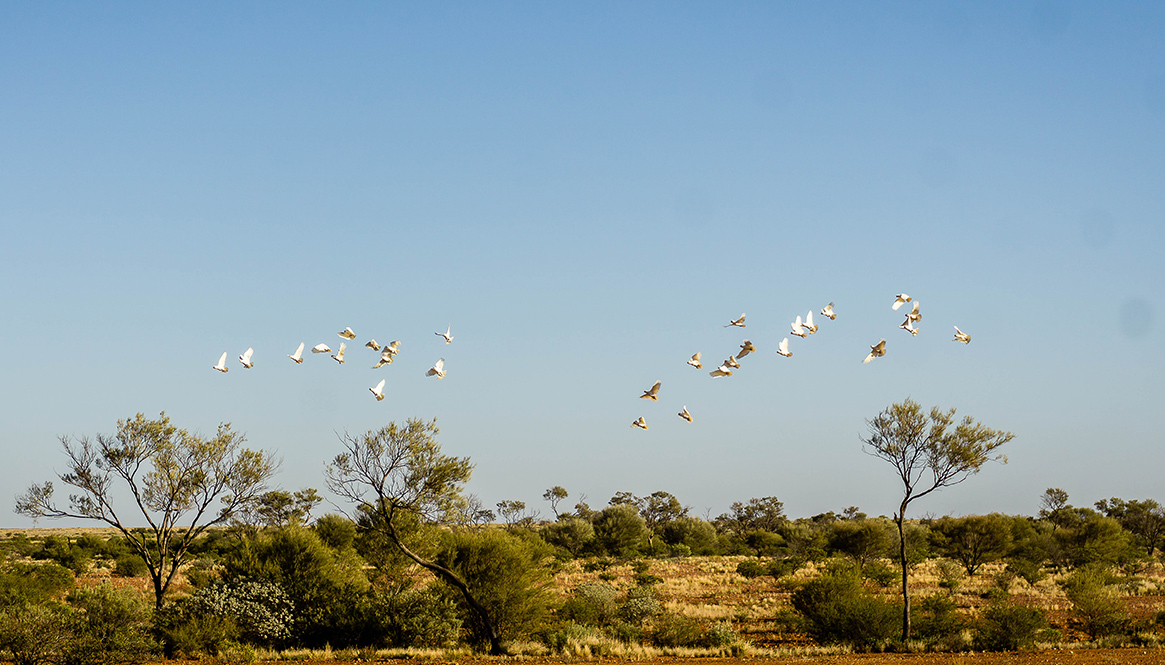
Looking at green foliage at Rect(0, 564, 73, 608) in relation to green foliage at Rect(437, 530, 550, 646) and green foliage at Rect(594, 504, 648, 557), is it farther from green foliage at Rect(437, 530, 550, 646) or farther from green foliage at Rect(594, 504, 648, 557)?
green foliage at Rect(594, 504, 648, 557)

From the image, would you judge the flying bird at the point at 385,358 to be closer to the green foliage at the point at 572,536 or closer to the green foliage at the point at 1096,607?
the green foliage at the point at 1096,607

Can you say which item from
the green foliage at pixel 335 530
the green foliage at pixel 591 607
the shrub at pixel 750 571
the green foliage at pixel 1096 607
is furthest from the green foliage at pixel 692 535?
the green foliage at pixel 1096 607

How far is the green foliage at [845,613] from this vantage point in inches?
920

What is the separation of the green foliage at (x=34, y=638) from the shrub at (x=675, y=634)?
1388 cm

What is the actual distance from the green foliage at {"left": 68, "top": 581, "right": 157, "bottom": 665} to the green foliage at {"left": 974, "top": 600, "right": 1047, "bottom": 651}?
20.5 m

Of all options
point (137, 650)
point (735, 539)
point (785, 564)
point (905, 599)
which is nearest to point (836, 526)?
point (785, 564)

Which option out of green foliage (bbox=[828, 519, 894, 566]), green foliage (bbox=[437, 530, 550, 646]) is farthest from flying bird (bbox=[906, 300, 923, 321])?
green foliage (bbox=[828, 519, 894, 566])

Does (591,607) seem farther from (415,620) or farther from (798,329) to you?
(798,329)

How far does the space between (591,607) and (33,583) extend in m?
22.3

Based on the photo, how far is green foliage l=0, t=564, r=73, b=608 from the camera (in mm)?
28486

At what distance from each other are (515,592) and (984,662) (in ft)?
37.9

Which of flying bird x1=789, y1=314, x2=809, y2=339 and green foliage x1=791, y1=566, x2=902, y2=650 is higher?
flying bird x1=789, y1=314, x2=809, y2=339

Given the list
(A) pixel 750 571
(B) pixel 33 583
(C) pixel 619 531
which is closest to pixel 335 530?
(B) pixel 33 583

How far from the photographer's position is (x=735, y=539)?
7350 cm
